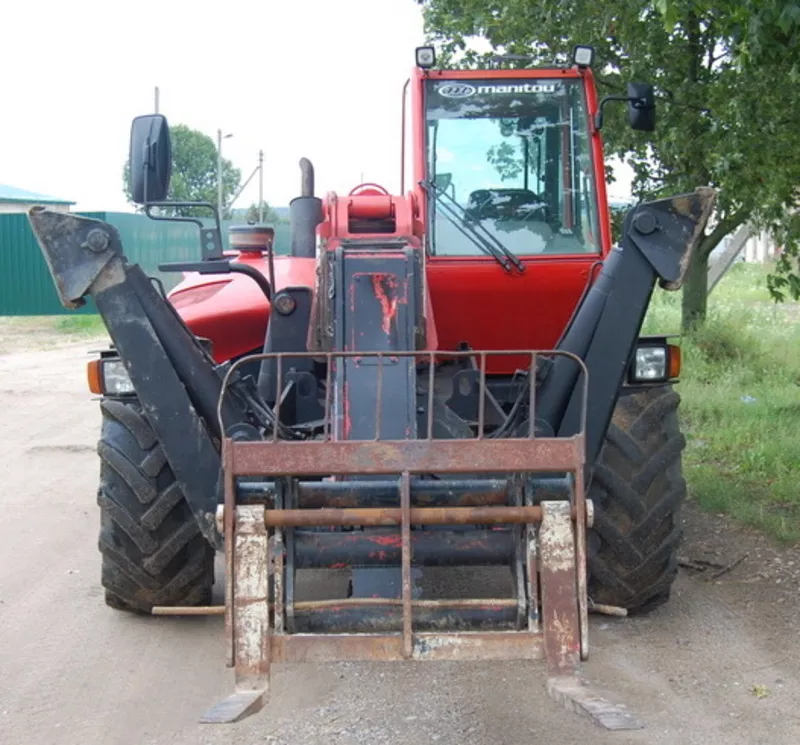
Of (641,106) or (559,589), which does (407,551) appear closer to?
(559,589)

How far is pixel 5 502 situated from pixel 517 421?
14.6 feet

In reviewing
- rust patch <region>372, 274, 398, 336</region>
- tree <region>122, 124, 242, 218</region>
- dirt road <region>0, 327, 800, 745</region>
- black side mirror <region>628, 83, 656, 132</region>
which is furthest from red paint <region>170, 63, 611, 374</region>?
tree <region>122, 124, 242, 218</region>

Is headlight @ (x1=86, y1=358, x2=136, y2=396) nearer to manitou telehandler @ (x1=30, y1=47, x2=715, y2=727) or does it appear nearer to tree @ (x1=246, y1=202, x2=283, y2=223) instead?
manitou telehandler @ (x1=30, y1=47, x2=715, y2=727)

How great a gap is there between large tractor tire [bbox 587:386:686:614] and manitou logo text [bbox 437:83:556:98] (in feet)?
6.39

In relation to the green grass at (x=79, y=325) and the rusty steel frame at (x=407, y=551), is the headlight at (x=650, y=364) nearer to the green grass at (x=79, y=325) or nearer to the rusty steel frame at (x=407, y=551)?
the rusty steel frame at (x=407, y=551)

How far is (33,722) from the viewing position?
4.37 meters

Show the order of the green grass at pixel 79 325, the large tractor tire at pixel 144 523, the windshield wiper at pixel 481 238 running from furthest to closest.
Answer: the green grass at pixel 79 325 → the windshield wiper at pixel 481 238 → the large tractor tire at pixel 144 523

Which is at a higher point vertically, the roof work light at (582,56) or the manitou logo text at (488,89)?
the roof work light at (582,56)

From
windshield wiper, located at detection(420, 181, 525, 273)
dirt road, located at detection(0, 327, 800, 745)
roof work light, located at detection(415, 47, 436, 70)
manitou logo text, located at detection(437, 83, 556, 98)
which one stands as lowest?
dirt road, located at detection(0, 327, 800, 745)

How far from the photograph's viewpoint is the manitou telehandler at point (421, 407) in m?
3.94

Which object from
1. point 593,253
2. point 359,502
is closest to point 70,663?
point 359,502

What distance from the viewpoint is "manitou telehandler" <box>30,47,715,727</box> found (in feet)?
12.9

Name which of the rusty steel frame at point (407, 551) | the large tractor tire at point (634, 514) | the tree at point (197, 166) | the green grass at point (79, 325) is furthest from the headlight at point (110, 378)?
the tree at point (197, 166)

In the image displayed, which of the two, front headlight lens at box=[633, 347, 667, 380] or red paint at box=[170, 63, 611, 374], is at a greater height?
Answer: red paint at box=[170, 63, 611, 374]
